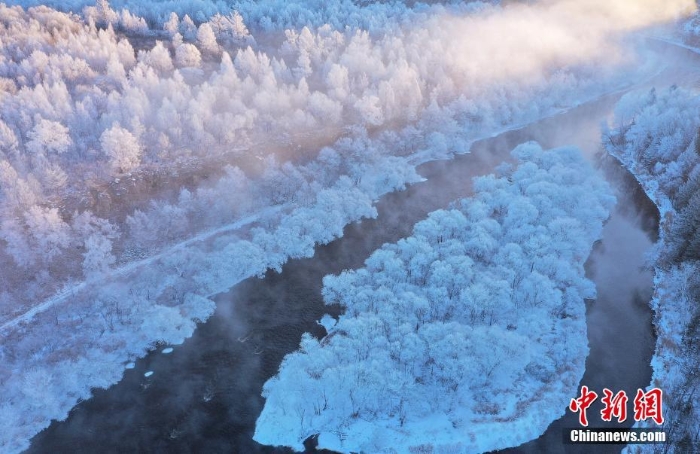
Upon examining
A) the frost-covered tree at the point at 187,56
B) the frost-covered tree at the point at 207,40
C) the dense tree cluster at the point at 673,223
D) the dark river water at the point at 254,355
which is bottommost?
the dark river water at the point at 254,355

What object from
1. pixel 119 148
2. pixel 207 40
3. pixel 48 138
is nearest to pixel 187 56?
pixel 207 40

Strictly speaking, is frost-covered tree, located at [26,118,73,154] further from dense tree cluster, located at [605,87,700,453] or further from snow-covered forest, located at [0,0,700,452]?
dense tree cluster, located at [605,87,700,453]

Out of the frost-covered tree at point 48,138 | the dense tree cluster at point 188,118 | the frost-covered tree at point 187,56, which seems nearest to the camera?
the dense tree cluster at point 188,118

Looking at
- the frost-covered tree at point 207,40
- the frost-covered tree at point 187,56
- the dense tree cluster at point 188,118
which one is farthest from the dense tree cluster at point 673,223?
the frost-covered tree at point 187,56

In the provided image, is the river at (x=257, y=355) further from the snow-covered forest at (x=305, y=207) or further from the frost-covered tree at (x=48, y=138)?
the frost-covered tree at (x=48, y=138)

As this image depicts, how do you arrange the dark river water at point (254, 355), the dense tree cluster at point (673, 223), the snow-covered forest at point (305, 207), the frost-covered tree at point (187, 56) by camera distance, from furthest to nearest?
the frost-covered tree at point (187, 56), the snow-covered forest at point (305, 207), the dense tree cluster at point (673, 223), the dark river water at point (254, 355)

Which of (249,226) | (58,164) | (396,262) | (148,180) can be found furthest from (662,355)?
(58,164)

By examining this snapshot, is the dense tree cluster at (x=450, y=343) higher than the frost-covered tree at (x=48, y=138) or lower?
lower

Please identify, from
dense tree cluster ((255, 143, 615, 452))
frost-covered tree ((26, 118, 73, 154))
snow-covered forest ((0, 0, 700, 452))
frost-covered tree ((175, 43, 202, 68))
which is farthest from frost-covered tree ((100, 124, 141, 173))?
dense tree cluster ((255, 143, 615, 452))
